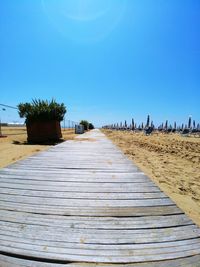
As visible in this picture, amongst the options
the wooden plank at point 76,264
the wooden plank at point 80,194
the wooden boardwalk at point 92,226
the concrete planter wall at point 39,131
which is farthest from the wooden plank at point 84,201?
the concrete planter wall at point 39,131

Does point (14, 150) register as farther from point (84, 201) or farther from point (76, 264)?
point (76, 264)

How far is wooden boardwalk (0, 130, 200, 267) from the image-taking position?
5.80ft

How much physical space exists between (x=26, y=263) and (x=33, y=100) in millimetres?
14424

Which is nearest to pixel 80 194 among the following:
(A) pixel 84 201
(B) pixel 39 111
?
(A) pixel 84 201

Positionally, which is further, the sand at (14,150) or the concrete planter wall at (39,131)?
the concrete planter wall at (39,131)

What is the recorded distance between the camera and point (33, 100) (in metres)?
14.9

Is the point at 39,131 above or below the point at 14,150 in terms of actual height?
above

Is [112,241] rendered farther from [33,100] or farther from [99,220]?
[33,100]

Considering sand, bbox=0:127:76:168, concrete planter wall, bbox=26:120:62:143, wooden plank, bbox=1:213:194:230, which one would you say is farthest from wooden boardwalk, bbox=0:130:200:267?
concrete planter wall, bbox=26:120:62:143

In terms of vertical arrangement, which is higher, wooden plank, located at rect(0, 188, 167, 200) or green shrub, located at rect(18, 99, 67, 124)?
green shrub, located at rect(18, 99, 67, 124)

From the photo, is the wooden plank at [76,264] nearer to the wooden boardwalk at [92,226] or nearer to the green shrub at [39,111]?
the wooden boardwalk at [92,226]

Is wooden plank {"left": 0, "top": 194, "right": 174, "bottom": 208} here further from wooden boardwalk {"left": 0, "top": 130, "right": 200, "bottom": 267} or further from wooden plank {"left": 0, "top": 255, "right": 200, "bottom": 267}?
wooden plank {"left": 0, "top": 255, "right": 200, "bottom": 267}

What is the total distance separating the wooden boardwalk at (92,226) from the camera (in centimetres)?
177

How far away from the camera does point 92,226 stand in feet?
7.48
